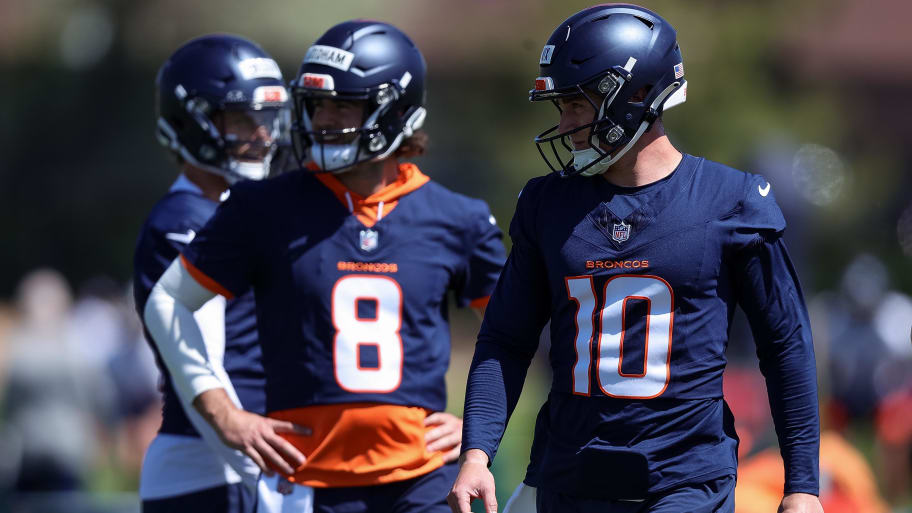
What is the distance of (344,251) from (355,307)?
19 centimetres

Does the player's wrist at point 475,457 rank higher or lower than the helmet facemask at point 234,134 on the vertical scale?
lower

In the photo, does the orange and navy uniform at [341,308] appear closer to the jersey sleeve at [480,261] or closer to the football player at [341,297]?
the football player at [341,297]

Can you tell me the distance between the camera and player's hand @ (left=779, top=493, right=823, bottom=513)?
3498 mm

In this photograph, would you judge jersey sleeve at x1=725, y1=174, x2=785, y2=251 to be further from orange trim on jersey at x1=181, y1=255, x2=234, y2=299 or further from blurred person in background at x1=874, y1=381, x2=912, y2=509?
blurred person in background at x1=874, y1=381, x2=912, y2=509

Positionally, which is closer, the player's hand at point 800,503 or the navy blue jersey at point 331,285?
the player's hand at point 800,503

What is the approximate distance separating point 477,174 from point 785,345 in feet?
64.9

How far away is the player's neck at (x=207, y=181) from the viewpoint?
5277 mm

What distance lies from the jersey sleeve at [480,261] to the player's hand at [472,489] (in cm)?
116

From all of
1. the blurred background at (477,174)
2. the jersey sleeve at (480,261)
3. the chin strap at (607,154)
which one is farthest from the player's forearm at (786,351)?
the blurred background at (477,174)

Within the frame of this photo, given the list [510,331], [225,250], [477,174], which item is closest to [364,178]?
[225,250]

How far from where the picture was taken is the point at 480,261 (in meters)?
4.66

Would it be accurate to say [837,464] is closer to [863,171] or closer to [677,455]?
[677,455]

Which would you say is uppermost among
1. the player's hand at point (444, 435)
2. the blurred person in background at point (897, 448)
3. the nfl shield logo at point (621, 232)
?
the nfl shield logo at point (621, 232)

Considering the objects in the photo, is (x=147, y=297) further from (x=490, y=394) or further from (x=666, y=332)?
(x=666, y=332)
